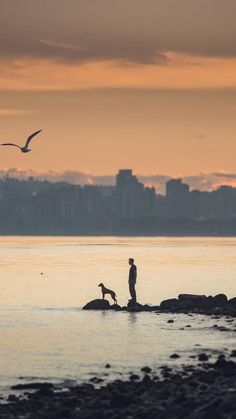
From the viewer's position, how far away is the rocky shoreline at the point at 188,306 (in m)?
63.1

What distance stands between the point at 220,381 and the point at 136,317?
24.1m

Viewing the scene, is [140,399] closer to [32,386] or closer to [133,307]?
[32,386]

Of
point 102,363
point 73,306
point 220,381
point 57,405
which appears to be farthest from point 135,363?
point 73,306

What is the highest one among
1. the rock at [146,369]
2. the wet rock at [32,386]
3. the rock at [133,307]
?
the rock at [133,307]

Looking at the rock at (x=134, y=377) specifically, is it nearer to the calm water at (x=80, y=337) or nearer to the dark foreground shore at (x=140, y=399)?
the dark foreground shore at (x=140, y=399)

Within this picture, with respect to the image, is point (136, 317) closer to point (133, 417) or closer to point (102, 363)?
point (102, 363)

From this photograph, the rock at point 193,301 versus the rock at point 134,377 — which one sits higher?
the rock at point 193,301

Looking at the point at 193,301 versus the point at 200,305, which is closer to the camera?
the point at 200,305

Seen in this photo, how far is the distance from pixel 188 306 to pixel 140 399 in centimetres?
3201

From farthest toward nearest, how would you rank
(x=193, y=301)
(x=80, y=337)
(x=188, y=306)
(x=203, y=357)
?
(x=193, y=301) < (x=188, y=306) < (x=80, y=337) < (x=203, y=357)

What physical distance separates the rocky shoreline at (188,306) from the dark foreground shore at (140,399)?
77.5 ft

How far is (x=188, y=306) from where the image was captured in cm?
6531

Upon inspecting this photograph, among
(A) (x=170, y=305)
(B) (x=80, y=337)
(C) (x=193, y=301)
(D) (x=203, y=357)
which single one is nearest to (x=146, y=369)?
(D) (x=203, y=357)

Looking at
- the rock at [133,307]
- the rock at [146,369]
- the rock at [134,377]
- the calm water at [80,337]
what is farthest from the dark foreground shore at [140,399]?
the rock at [133,307]
